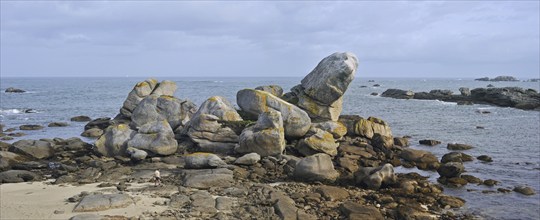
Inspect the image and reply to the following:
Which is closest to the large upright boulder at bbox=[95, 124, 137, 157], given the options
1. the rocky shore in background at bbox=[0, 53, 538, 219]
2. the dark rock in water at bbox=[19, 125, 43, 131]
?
the rocky shore in background at bbox=[0, 53, 538, 219]

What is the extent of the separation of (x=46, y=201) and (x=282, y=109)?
1597cm

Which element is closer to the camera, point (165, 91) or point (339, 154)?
point (339, 154)

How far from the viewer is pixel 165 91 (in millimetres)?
39594

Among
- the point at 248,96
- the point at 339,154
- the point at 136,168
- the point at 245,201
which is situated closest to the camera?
the point at 245,201

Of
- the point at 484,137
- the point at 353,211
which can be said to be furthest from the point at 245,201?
the point at 484,137

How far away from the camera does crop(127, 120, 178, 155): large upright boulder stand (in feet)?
85.6

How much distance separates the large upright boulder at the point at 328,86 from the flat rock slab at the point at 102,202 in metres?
18.9

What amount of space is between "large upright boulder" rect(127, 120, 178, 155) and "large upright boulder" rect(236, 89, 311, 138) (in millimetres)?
6651

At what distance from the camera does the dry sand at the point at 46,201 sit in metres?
15.8

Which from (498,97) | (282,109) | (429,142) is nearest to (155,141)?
(282,109)

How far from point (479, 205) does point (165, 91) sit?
27902 millimetres

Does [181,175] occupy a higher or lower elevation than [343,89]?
lower

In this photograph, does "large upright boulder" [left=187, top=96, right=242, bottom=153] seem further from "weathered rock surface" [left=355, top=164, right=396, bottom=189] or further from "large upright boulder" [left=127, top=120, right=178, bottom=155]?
"weathered rock surface" [left=355, top=164, right=396, bottom=189]

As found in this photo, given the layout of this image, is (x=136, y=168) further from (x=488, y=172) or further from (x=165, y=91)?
(x=488, y=172)
